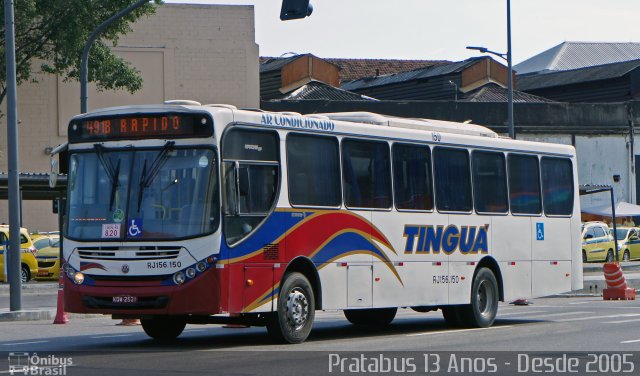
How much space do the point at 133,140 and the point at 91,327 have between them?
628 cm

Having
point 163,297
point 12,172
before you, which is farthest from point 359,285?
point 12,172

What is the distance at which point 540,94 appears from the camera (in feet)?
261

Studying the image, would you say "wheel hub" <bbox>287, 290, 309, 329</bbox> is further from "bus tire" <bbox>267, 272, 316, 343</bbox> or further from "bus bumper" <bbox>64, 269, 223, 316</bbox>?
"bus bumper" <bbox>64, 269, 223, 316</bbox>

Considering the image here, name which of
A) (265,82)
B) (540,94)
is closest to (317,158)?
(265,82)

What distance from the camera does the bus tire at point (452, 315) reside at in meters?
20.3

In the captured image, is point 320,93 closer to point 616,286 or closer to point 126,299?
point 616,286

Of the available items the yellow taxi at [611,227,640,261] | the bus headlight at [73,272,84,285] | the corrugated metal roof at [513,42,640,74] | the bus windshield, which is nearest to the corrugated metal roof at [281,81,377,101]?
the yellow taxi at [611,227,640,261]

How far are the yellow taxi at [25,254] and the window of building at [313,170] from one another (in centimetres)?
2244

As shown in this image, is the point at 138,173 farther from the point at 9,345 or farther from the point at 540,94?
the point at 540,94

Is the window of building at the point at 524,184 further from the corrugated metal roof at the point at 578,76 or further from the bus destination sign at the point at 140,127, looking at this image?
the corrugated metal roof at the point at 578,76

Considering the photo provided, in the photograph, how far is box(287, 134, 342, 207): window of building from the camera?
16703 millimetres

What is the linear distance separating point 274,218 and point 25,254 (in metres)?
24.6

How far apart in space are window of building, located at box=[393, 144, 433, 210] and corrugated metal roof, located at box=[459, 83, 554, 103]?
168ft
